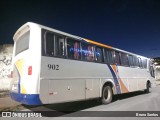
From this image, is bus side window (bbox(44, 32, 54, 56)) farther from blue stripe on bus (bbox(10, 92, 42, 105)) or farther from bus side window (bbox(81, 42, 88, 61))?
bus side window (bbox(81, 42, 88, 61))

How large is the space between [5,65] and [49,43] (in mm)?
8045

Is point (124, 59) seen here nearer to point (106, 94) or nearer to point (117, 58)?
point (117, 58)

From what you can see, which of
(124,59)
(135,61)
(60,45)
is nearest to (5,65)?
(60,45)

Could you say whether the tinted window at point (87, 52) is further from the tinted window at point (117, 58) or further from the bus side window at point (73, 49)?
the tinted window at point (117, 58)

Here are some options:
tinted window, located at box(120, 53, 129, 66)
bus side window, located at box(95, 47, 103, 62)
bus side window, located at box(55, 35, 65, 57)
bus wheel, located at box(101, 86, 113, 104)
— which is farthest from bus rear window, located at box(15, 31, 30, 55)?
tinted window, located at box(120, 53, 129, 66)

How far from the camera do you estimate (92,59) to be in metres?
8.41

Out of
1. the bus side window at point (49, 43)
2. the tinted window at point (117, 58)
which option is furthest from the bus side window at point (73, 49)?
the tinted window at point (117, 58)

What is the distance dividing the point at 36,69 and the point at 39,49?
69 cm

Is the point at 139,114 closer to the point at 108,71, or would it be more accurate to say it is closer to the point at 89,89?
the point at 89,89

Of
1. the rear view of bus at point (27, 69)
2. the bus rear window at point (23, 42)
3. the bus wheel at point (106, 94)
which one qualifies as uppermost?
the bus rear window at point (23, 42)

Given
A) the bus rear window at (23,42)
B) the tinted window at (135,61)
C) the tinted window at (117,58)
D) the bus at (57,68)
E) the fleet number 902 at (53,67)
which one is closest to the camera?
the bus at (57,68)

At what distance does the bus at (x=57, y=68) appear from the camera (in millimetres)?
5773

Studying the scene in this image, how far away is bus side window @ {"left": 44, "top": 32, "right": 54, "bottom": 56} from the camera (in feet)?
20.2

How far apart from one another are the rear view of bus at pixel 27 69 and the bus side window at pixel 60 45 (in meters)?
0.82
